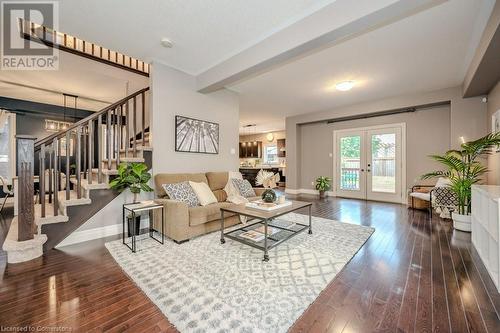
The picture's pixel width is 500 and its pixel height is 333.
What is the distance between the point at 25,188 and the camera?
7.93 feet

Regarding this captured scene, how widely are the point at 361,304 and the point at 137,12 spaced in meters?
3.78

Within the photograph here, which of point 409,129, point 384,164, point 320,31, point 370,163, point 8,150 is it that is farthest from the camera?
point 370,163

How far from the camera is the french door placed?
5.93 meters

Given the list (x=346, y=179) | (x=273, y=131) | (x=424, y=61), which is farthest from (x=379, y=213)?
(x=273, y=131)

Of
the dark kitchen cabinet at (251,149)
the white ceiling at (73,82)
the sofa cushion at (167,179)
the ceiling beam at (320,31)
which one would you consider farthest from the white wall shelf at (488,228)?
the dark kitchen cabinet at (251,149)

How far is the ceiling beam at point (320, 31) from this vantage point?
80.4 inches

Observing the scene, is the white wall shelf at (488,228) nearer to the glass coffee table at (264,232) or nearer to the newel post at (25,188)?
the glass coffee table at (264,232)

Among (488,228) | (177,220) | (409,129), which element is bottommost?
(177,220)

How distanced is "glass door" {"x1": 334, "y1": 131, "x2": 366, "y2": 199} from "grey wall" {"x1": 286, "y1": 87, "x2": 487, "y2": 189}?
31cm

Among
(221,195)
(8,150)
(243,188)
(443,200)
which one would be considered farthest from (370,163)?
(8,150)

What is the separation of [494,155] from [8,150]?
36.0ft

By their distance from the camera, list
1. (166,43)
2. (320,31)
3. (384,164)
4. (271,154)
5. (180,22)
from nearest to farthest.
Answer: (320,31) < (180,22) < (166,43) < (384,164) < (271,154)

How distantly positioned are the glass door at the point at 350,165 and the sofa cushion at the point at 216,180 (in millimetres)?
4479

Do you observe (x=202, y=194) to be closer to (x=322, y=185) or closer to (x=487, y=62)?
(x=487, y=62)
